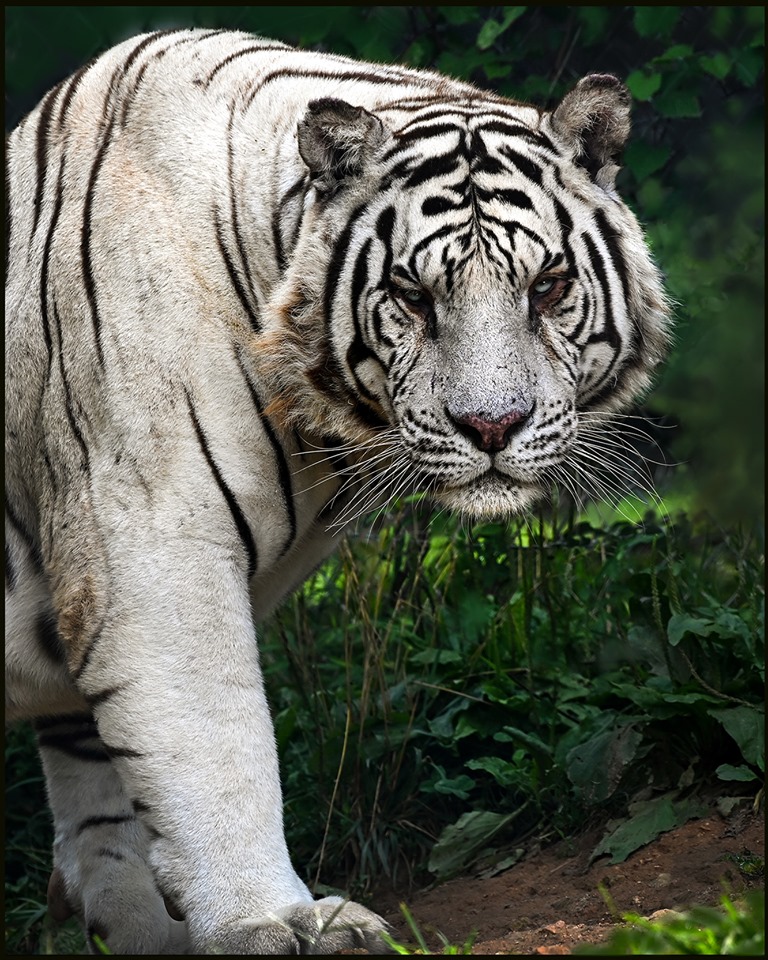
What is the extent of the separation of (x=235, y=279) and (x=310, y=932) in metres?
1.53

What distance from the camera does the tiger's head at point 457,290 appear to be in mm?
3039

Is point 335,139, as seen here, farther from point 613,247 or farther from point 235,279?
point 613,247

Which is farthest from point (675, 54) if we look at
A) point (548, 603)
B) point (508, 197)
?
point (508, 197)

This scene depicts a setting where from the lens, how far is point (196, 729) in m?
3.01

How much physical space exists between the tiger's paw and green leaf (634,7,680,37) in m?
3.69

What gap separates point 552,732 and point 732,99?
9.47ft

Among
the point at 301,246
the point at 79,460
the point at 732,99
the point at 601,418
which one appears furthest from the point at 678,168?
the point at 79,460

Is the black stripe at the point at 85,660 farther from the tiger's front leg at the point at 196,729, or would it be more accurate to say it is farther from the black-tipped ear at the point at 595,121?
the black-tipped ear at the point at 595,121

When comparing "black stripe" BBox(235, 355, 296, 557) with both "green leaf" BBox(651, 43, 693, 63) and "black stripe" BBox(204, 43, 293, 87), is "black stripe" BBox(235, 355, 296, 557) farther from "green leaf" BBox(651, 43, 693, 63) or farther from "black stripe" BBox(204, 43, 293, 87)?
"green leaf" BBox(651, 43, 693, 63)

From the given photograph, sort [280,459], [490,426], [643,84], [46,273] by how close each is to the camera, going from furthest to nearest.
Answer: [643,84] → [46,273] → [280,459] → [490,426]

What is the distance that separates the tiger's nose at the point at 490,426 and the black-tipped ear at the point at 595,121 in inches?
27.5

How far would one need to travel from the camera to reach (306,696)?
15.5ft

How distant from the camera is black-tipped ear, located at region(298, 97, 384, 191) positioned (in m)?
3.04

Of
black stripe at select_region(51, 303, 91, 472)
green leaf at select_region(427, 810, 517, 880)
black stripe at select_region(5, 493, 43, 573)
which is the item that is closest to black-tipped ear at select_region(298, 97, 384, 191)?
black stripe at select_region(51, 303, 91, 472)
